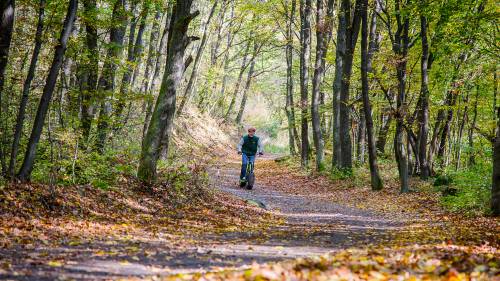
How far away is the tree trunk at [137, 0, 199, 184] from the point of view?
11.2 m

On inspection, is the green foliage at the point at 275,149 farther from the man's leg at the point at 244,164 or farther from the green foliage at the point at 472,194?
the green foliage at the point at 472,194

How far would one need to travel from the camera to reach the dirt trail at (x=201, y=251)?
490cm

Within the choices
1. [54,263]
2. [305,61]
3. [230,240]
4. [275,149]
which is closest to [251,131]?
[230,240]

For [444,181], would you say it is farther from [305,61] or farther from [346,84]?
[305,61]

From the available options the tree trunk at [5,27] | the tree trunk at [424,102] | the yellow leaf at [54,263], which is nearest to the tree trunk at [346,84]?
the tree trunk at [424,102]

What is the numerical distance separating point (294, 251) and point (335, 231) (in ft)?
8.96

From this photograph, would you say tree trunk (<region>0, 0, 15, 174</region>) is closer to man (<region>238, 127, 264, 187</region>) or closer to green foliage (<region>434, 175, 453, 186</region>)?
man (<region>238, 127, 264, 187</region>)

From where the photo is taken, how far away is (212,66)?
33031 mm

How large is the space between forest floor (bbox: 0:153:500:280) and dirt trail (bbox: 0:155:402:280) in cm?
1

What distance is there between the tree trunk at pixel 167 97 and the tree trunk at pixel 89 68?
4.75ft

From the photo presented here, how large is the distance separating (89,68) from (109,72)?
93 cm

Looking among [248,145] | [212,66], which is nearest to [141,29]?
[248,145]

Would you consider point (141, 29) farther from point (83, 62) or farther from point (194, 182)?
point (194, 182)

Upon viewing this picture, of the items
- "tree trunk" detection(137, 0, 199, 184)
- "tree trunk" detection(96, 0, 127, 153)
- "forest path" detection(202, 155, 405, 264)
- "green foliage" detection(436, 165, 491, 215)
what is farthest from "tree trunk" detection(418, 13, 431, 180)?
"tree trunk" detection(96, 0, 127, 153)
